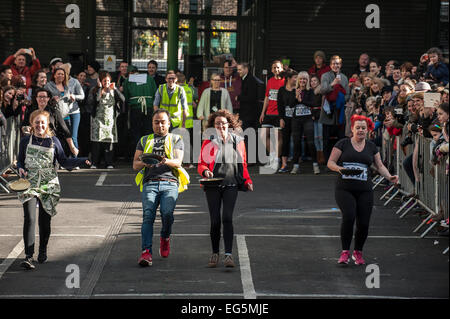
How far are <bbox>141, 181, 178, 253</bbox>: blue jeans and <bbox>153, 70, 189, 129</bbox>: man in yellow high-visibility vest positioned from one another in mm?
7258

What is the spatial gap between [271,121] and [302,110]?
1227 mm

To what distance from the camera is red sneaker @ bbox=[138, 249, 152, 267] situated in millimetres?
9750

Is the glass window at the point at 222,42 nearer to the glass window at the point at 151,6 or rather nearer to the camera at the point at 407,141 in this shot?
the glass window at the point at 151,6

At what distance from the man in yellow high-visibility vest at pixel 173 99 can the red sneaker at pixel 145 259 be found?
24.9 feet

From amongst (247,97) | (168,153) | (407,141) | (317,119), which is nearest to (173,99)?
(247,97)

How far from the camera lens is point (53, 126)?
1377 centimetres

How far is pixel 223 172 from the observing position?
9906mm

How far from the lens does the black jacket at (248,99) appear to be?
1816cm

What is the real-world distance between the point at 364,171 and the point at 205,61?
37.1ft

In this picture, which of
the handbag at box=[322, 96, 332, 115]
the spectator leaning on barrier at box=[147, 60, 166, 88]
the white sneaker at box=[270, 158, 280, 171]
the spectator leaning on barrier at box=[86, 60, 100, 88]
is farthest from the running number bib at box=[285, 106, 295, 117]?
the spectator leaning on barrier at box=[86, 60, 100, 88]

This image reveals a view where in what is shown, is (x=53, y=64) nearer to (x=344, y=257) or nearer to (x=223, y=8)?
(x=223, y=8)

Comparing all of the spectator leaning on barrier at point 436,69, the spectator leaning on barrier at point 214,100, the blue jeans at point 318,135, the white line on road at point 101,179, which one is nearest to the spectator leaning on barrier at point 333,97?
the blue jeans at point 318,135

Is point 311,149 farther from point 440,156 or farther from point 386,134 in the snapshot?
point 440,156

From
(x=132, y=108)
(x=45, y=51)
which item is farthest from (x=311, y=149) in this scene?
(x=45, y=51)
